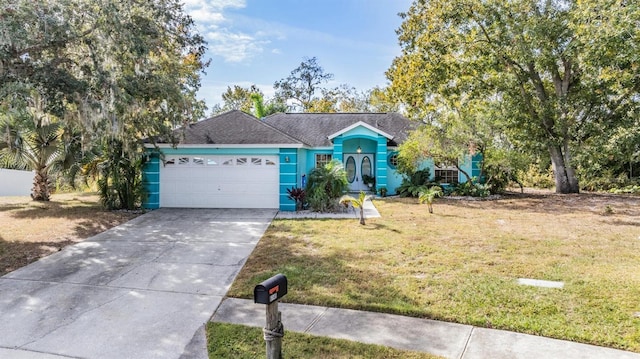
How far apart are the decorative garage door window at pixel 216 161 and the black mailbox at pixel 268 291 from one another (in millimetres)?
10359

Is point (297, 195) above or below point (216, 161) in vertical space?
below

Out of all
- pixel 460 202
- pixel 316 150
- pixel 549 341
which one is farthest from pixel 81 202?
pixel 549 341

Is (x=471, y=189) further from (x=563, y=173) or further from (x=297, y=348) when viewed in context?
(x=297, y=348)

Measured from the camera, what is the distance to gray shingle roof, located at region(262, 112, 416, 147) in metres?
20.0

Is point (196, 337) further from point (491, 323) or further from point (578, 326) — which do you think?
point (578, 326)

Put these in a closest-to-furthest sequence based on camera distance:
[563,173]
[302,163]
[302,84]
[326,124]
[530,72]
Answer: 1. [302,163]
2. [530,72]
3. [563,173]
4. [326,124]
5. [302,84]

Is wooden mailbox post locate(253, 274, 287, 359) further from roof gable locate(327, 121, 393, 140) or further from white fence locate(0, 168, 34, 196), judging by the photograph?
white fence locate(0, 168, 34, 196)

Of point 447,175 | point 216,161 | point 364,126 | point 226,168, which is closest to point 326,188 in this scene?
point 226,168

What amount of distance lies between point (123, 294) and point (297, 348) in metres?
3.27

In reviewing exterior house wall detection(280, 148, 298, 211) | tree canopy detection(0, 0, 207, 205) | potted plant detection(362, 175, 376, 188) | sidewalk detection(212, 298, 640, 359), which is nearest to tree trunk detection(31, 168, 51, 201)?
tree canopy detection(0, 0, 207, 205)

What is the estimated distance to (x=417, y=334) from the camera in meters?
4.38

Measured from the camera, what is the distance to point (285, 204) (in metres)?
13.6

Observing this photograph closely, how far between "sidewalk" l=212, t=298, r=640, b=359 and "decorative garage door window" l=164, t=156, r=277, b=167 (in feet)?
28.9

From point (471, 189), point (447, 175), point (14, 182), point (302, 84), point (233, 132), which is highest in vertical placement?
point (302, 84)
